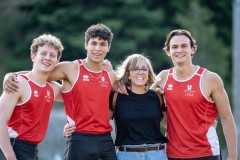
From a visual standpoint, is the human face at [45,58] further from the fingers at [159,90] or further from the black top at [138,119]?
the fingers at [159,90]

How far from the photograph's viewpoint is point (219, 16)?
107ft

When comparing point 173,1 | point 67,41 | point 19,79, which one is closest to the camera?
point 19,79

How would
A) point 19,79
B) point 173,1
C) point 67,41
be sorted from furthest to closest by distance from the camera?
point 173,1 → point 67,41 → point 19,79

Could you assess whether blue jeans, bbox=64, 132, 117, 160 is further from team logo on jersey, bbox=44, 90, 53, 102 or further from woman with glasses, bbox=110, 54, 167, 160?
team logo on jersey, bbox=44, 90, 53, 102

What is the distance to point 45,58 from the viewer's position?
7254 mm

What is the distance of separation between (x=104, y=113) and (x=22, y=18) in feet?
81.8

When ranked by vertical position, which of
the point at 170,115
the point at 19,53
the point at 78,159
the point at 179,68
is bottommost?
the point at 78,159

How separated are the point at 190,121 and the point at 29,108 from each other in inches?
67.7

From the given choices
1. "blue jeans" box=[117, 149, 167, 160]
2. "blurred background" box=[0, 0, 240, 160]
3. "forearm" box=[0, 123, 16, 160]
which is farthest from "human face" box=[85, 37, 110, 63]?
"blurred background" box=[0, 0, 240, 160]

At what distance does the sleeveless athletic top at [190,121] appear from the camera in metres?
7.32

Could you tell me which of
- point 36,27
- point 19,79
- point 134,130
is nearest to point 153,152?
point 134,130

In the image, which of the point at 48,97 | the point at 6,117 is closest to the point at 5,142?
the point at 6,117

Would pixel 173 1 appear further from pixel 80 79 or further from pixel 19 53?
pixel 80 79

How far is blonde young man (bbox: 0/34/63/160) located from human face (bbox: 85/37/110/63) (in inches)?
15.3
